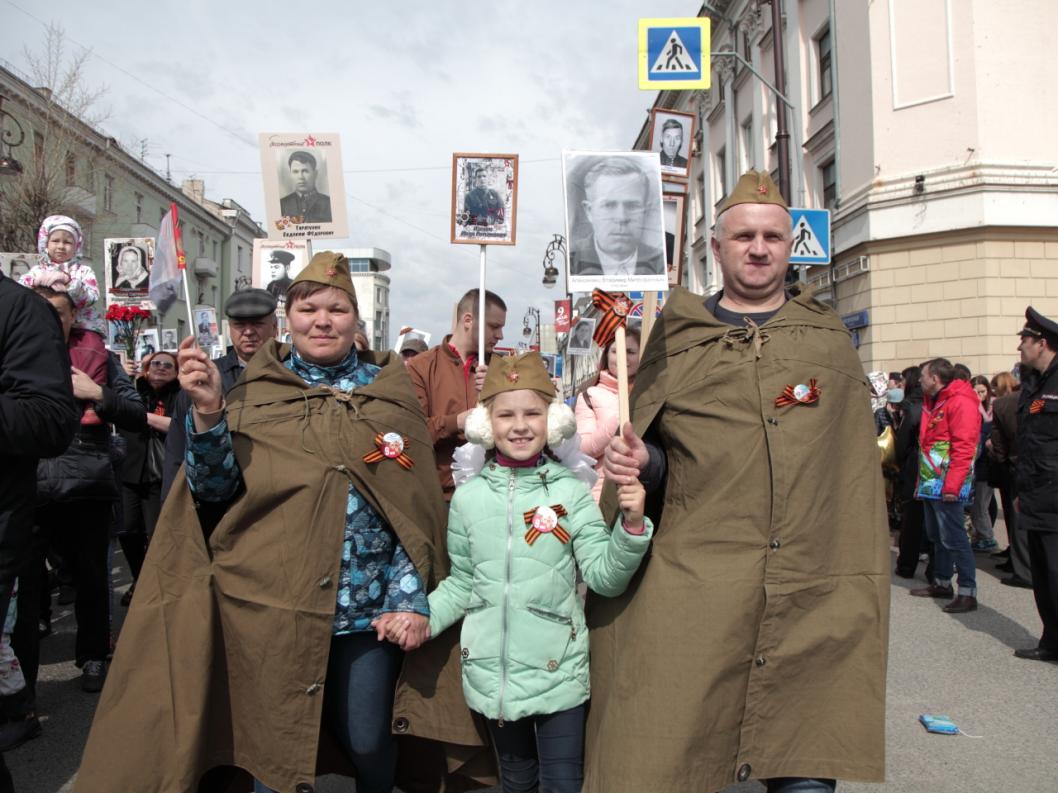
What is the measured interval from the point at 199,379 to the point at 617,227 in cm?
144

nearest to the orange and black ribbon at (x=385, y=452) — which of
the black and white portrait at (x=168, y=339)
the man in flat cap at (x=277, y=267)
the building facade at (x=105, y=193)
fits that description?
the man in flat cap at (x=277, y=267)

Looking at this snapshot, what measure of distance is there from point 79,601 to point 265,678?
8.89ft

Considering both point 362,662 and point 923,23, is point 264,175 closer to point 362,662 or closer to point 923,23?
point 362,662

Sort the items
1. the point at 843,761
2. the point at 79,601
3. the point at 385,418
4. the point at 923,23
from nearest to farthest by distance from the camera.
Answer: the point at 843,761 → the point at 385,418 → the point at 79,601 → the point at 923,23

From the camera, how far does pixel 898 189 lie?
15.8 m

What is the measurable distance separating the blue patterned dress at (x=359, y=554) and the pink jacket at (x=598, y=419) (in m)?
2.11

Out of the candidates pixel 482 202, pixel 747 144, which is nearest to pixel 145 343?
pixel 482 202

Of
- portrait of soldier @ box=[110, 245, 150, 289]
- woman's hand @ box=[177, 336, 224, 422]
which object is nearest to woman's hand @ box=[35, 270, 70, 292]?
portrait of soldier @ box=[110, 245, 150, 289]

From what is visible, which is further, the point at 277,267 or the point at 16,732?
the point at 277,267

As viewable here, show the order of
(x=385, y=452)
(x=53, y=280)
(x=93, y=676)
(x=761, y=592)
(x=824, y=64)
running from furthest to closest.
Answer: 1. (x=824, y=64)
2. (x=93, y=676)
3. (x=53, y=280)
4. (x=385, y=452)
5. (x=761, y=592)

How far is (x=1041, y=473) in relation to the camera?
5.79 meters

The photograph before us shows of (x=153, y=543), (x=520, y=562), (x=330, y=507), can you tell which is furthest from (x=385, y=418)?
(x=153, y=543)

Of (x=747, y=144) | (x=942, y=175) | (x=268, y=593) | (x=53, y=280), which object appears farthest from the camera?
(x=747, y=144)

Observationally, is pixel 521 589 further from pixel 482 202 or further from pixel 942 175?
pixel 942 175
